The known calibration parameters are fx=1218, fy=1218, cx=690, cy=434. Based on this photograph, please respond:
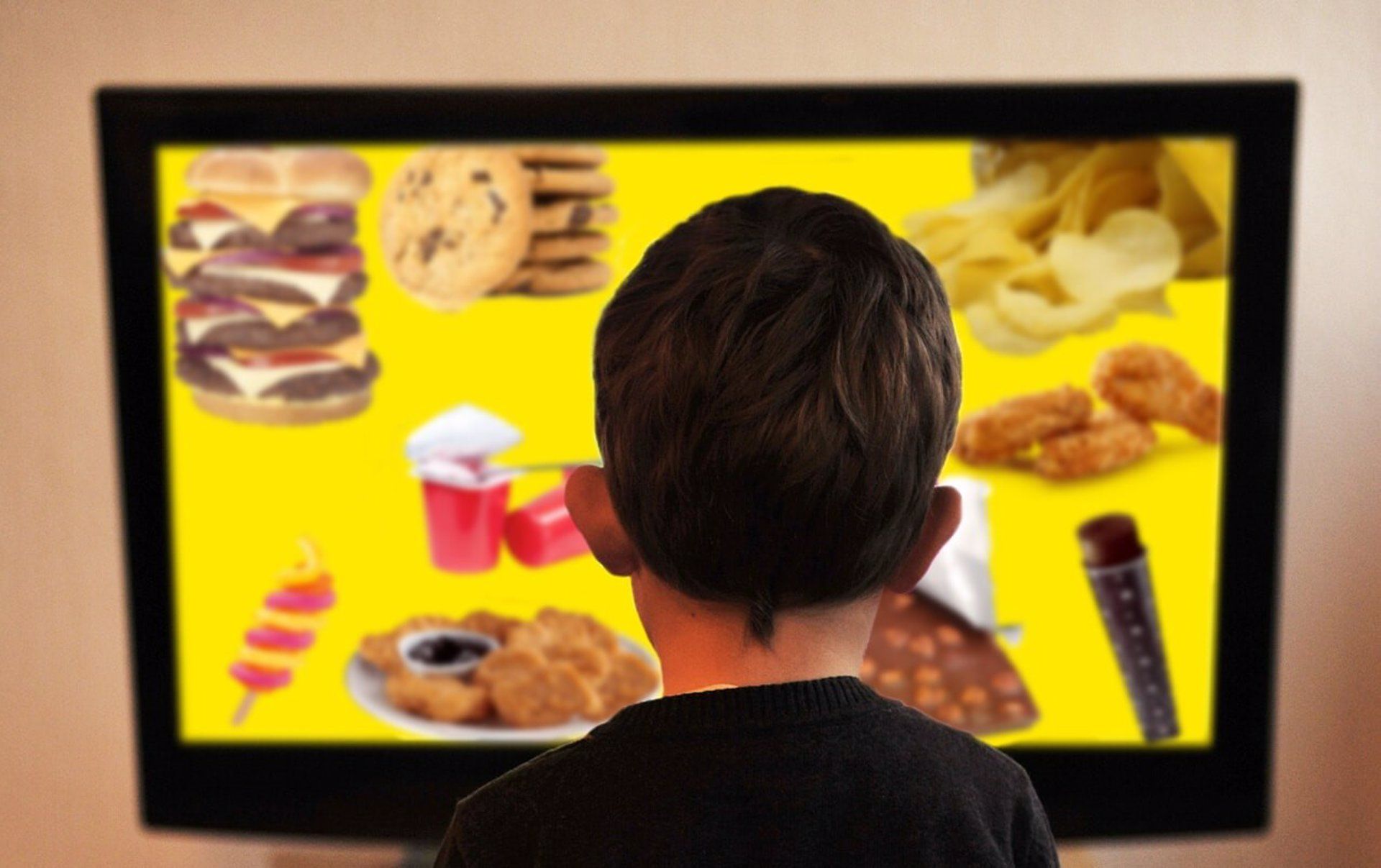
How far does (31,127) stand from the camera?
1690mm

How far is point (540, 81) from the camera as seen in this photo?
5.32 feet

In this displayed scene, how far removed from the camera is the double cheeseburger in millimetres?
1405

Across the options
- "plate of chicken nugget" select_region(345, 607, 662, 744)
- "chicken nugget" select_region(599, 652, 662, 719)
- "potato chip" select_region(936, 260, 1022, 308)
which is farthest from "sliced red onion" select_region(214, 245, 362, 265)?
"potato chip" select_region(936, 260, 1022, 308)

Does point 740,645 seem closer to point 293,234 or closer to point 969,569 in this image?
point 969,569

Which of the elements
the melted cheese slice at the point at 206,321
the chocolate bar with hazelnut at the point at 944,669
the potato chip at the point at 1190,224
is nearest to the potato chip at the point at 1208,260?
the potato chip at the point at 1190,224

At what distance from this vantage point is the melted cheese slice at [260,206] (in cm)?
141

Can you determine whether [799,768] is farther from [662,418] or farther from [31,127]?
[31,127]

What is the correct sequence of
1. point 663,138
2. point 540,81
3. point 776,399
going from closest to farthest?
point 776,399, point 663,138, point 540,81

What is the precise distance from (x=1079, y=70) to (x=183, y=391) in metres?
1.21

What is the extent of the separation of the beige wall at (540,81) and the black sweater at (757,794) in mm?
1043

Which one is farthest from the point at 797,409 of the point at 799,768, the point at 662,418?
the point at 799,768

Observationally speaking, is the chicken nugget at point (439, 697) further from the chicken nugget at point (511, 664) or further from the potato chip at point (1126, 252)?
the potato chip at point (1126, 252)

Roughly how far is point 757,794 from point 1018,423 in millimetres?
865

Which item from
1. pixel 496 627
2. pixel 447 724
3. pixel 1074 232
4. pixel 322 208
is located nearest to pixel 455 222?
pixel 322 208
